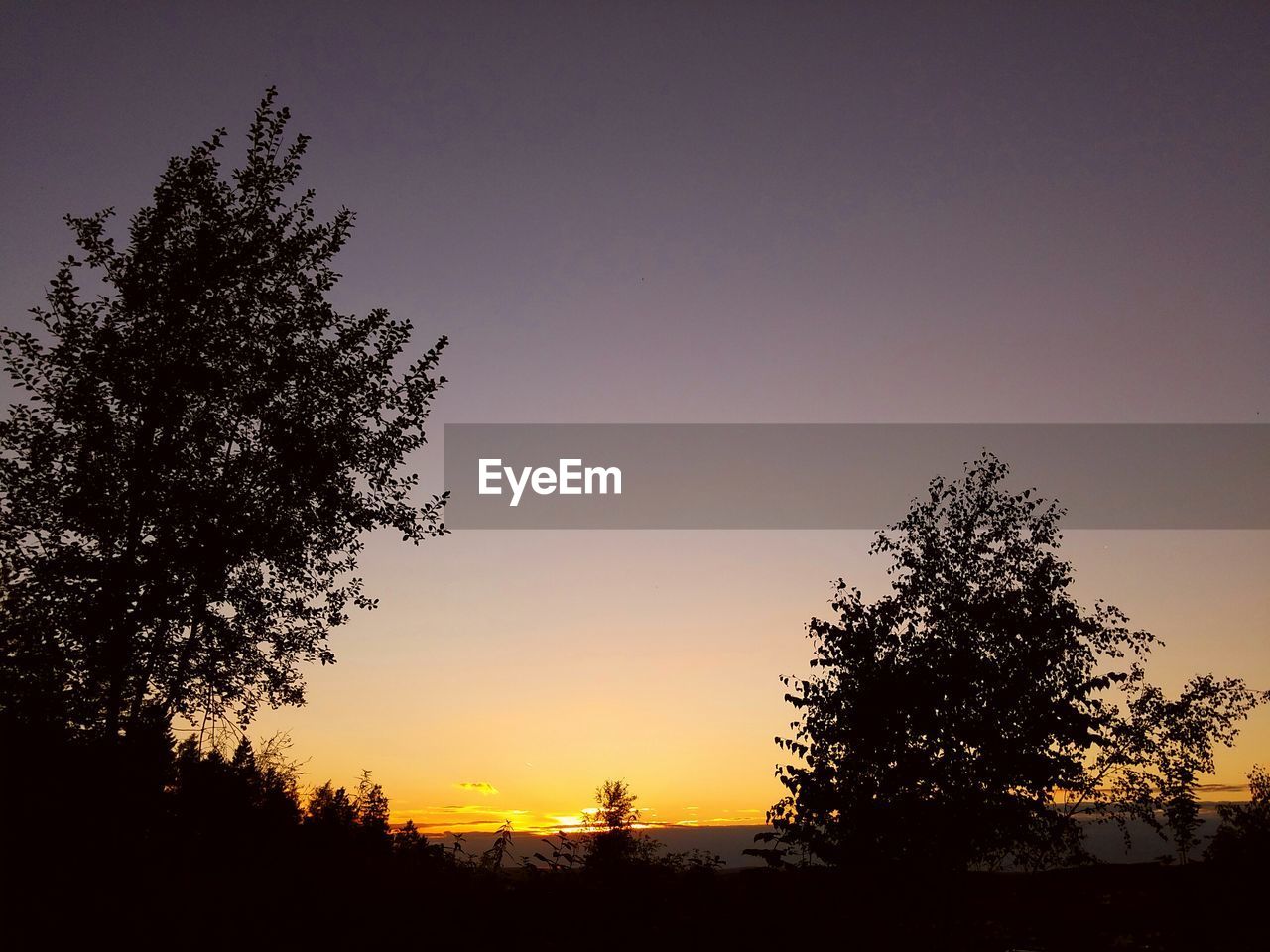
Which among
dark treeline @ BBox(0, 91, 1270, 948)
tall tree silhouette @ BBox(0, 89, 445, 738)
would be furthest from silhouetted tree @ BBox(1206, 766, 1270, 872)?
tall tree silhouette @ BBox(0, 89, 445, 738)

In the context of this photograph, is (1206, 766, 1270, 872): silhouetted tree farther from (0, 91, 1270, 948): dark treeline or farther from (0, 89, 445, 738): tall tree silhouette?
(0, 89, 445, 738): tall tree silhouette

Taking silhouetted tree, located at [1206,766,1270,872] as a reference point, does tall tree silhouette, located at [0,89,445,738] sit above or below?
above

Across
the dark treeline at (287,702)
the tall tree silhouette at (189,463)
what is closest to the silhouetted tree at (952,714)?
the dark treeline at (287,702)

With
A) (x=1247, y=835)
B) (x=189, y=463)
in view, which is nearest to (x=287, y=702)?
(x=189, y=463)

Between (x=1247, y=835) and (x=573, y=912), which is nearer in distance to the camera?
(x=573, y=912)

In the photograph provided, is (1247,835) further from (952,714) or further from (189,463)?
(189,463)

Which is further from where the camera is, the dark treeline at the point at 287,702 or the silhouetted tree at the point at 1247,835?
the silhouetted tree at the point at 1247,835

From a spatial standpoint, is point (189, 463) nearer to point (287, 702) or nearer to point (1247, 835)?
point (287, 702)

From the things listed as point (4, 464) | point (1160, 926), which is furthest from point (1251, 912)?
point (4, 464)

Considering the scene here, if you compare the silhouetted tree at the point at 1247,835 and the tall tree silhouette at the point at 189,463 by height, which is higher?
the tall tree silhouette at the point at 189,463

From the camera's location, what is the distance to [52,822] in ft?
46.8

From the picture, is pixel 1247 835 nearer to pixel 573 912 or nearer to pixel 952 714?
pixel 952 714

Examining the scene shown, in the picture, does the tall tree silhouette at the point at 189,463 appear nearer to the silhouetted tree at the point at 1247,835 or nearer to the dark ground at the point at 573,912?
the dark ground at the point at 573,912

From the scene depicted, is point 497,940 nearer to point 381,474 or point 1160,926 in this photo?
point 381,474
